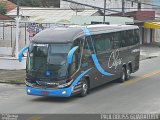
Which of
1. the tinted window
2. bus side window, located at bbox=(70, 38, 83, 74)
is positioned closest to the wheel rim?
bus side window, located at bbox=(70, 38, 83, 74)

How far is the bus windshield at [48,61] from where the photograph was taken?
17.5m

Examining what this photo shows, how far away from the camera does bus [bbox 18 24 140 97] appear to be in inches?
687

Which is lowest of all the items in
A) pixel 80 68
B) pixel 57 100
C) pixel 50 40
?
pixel 57 100

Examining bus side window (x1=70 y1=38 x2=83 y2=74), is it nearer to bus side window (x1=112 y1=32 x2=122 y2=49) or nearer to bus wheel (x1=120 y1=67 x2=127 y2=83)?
bus side window (x1=112 y1=32 x2=122 y2=49)

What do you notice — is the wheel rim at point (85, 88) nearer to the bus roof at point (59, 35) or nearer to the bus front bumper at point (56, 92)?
the bus front bumper at point (56, 92)

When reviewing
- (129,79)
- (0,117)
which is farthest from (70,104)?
(129,79)

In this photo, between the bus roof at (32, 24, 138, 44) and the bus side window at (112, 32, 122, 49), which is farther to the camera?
the bus side window at (112, 32, 122, 49)

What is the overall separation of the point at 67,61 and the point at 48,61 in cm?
78

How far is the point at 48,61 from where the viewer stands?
1753 centimetres

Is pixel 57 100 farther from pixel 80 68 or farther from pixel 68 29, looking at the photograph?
pixel 68 29

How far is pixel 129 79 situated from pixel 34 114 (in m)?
10.4

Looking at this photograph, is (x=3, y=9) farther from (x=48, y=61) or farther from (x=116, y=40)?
(x=48, y=61)

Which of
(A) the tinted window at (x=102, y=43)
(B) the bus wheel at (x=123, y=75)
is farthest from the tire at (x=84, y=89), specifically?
(B) the bus wheel at (x=123, y=75)

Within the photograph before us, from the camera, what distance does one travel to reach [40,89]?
1762 centimetres
